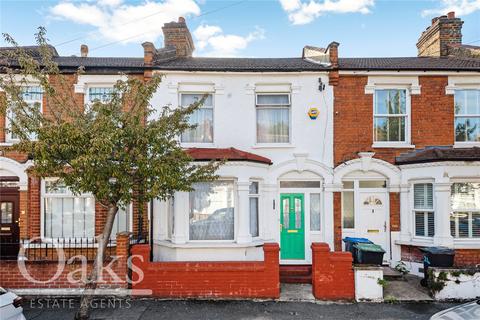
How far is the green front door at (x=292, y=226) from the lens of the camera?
393 inches

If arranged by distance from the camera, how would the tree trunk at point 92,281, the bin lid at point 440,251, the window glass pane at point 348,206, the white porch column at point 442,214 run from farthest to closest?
the window glass pane at point 348,206, the white porch column at point 442,214, the bin lid at point 440,251, the tree trunk at point 92,281

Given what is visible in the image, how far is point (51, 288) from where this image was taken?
7.66 metres

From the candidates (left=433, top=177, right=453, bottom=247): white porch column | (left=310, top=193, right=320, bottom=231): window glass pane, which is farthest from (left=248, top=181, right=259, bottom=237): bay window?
(left=433, top=177, right=453, bottom=247): white porch column

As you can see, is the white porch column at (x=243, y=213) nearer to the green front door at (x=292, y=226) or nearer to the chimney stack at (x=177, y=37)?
the green front door at (x=292, y=226)

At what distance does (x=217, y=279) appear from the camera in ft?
25.2

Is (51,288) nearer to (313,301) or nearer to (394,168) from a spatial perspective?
(313,301)

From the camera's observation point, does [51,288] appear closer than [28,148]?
No

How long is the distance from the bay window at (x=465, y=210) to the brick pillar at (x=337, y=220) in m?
2.97

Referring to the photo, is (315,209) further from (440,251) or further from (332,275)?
(440,251)

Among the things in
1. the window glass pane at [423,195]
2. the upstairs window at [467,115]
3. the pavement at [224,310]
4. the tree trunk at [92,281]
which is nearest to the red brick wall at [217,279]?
the pavement at [224,310]

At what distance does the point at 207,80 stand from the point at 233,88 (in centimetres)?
82

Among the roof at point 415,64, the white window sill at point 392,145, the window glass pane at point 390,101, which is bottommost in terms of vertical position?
the white window sill at point 392,145

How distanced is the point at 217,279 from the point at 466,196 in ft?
23.7

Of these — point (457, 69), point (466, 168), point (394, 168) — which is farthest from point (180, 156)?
point (457, 69)
